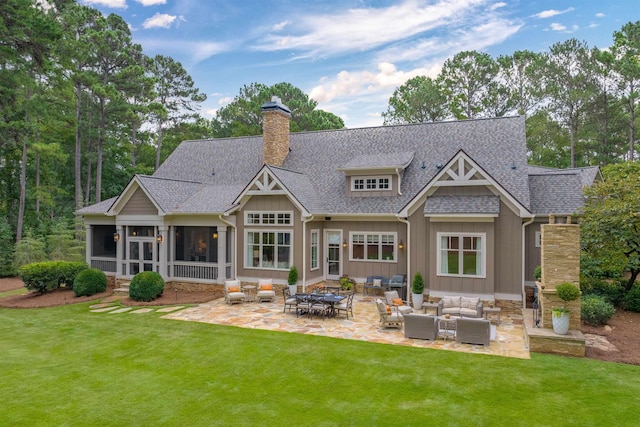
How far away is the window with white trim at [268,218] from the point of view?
17516 mm

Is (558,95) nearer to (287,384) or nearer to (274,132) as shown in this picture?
(274,132)

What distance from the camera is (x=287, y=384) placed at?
8195 mm

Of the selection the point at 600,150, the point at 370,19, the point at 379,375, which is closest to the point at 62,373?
the point at 379,375

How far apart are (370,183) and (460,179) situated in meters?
4.54

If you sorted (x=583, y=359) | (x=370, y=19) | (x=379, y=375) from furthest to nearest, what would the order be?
1. (x=370, y=19)
2. (x=583, y=359)
3. (x=379, y=375)

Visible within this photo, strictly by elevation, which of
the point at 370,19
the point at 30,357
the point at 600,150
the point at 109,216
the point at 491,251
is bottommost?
the point at 30,357

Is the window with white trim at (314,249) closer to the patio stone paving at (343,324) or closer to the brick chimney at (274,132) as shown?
the patio stone paving at (343,324)

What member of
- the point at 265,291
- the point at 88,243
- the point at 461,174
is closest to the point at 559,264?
the point at 461,174

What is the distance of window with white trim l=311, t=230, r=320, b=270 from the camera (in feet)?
58.6

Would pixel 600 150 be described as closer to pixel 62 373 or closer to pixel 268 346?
pixel 268 346

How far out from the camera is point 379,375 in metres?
8.63

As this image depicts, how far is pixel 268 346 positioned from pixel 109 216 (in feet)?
44.0

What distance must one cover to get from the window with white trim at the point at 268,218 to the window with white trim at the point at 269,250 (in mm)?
443

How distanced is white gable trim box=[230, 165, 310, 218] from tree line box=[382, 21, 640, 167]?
2734 cm
